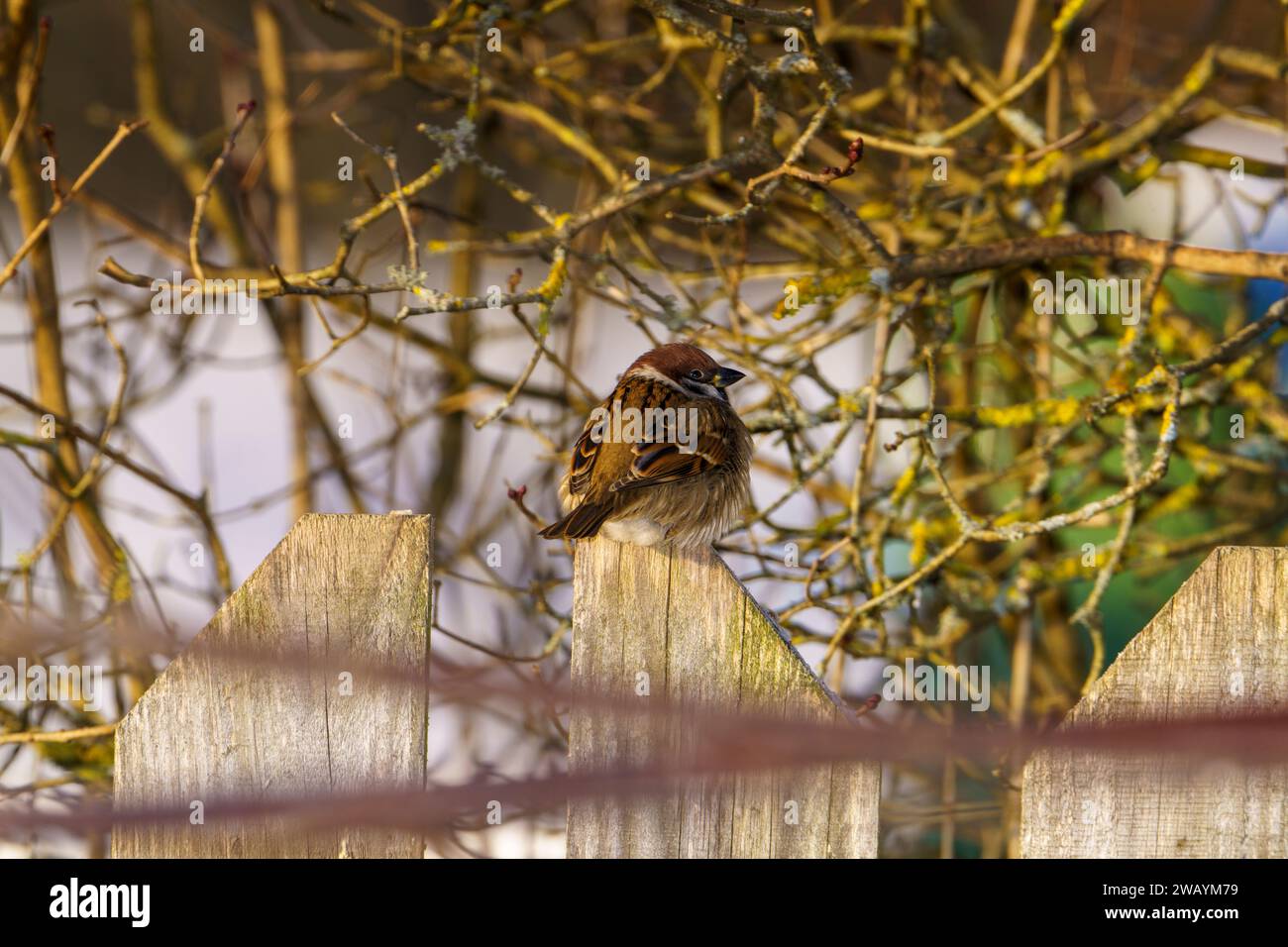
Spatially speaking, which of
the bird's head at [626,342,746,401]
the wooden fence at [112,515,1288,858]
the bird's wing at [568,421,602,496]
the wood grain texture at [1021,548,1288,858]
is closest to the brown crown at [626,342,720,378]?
the bird's head at [626,342,746,401]

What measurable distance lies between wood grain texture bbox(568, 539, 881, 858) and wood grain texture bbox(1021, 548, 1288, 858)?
360 mm

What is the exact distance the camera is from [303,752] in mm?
1907

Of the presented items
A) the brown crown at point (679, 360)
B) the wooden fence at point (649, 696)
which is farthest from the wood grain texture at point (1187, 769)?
the brown crown at point (679, 360)

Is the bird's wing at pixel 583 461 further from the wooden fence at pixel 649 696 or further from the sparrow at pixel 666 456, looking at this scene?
the wooden fence at pixel 649 696

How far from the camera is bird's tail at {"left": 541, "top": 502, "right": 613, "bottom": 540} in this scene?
2.19 m

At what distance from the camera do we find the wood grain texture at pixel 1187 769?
1.86 meters

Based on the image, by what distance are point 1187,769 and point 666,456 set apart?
44.9 inches

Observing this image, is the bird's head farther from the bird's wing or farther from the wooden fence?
the wooden fence

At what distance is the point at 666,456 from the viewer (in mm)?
2627
